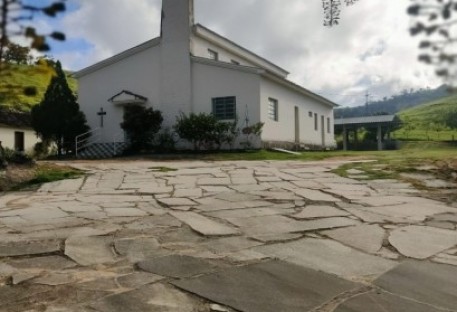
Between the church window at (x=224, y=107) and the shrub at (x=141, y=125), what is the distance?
9.00 ft

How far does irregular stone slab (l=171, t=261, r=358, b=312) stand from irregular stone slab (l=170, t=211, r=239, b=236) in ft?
4.40

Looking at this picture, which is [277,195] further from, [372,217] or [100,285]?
[100,285]

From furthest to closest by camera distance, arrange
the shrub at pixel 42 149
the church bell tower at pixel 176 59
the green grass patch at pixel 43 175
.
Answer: the shrub at pixel 42 149 < the church bell tower at pixel 176 59 < the green grass patch at pixel 43 175

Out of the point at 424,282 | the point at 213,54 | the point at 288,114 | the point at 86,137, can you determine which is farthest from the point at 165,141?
the point at 424,282

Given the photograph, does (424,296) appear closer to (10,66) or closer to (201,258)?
(201,258)

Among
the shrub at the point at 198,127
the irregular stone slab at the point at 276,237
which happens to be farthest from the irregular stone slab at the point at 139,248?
the shrub at the point at 198,127

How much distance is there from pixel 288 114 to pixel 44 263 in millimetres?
22015

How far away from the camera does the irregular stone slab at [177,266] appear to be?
13.2 feet

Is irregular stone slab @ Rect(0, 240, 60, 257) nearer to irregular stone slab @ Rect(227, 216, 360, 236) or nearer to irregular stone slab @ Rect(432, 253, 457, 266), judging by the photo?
irregular stone slab @ Rect(227, 216, 360, 236)

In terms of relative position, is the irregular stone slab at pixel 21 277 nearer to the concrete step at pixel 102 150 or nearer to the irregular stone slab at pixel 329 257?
the irregular stone slab at pixel 329 257

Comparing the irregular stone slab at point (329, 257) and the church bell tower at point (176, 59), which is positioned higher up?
the church bell tower at point (176, 59)

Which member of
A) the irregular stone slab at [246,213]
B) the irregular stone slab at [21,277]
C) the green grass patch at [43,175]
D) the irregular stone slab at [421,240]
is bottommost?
the irregular stone slab at [421,240]

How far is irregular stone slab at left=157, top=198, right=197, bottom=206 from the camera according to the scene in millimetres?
7598

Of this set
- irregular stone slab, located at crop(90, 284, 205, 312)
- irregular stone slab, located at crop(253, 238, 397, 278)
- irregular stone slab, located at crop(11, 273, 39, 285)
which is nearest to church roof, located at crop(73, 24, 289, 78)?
irregular stone slab, located at crop(253, 238, 397, 278)
